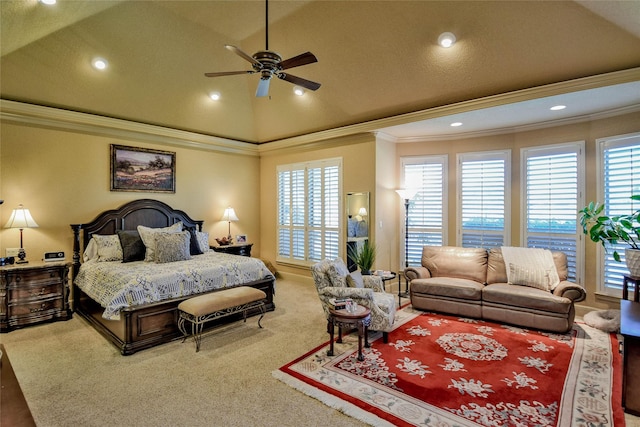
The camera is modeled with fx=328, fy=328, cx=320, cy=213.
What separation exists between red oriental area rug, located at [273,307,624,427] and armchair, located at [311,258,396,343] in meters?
0.27

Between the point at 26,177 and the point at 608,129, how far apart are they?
811cm

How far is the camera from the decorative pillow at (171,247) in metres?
4.71

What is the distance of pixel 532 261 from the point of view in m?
4.55

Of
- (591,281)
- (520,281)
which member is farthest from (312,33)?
(591,281)

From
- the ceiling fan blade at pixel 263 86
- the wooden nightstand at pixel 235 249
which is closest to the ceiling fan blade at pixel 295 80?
the ceiling fan blade at pixel 263 86

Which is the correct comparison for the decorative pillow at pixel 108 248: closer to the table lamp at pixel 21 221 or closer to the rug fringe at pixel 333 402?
the table lamp at pixel 21 221

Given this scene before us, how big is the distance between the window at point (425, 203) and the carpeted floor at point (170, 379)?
8.89 feet

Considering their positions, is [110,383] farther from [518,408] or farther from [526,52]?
[526,52]

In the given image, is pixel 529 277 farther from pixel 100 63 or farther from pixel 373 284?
pixel 100 63

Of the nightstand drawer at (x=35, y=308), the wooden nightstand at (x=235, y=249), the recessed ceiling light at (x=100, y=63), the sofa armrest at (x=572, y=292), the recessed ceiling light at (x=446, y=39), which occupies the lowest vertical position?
the nightstand drawer at (x=35, y=308)

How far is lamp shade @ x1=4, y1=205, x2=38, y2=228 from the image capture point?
4.25 m

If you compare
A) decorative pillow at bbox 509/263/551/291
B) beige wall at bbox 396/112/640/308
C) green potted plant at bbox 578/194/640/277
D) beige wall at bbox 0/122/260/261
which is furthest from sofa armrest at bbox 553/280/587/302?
beige wall at bbox 0/122/260/261

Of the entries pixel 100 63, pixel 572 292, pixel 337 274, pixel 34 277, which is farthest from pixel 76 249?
pixel 572 292

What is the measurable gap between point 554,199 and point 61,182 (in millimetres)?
7421
